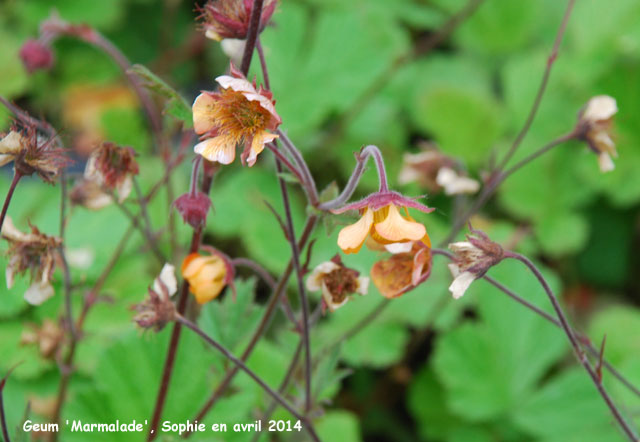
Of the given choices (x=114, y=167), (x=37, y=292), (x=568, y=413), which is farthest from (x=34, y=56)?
(x=568, y=413)

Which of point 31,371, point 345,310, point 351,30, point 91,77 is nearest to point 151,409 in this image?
point 31,371

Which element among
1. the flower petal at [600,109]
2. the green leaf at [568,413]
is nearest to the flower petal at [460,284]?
the flower petal at [600,109]

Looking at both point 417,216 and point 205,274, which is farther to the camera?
point 417,216

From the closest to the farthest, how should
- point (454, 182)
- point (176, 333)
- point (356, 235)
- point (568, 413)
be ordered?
point (356, 235) → point (176, 333) → point (454, 182) → point (568, 413)

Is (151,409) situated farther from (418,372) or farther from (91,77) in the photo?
(91,77)

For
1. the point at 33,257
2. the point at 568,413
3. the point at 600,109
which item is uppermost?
the point at 600,109

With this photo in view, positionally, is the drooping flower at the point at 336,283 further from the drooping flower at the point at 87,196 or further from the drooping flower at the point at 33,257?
the drooping flower at the point at 87,196

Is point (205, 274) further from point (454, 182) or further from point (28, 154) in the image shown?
point (454, 182)
